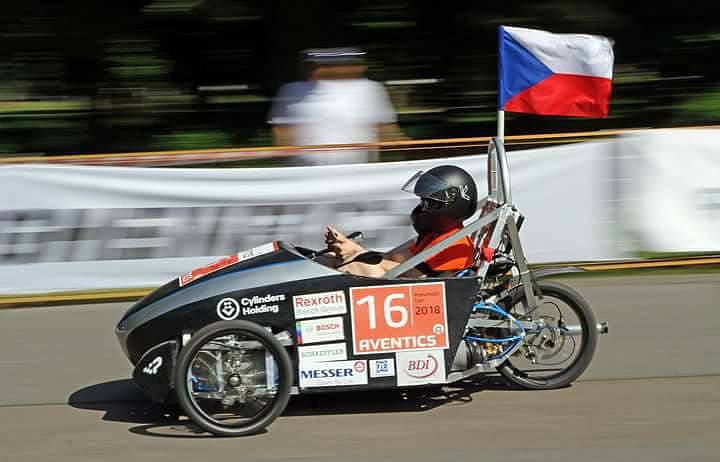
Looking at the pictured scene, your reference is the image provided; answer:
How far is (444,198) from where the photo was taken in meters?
6.12

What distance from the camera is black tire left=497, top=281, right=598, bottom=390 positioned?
6270 mm

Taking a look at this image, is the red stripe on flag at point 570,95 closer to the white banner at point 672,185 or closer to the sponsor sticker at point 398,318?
the sponsor sticker at point 398,318

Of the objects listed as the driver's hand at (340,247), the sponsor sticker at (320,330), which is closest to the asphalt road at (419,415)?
Result: the sponsor sticker at (320,330)

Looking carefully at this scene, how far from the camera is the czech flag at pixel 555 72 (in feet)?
21.3

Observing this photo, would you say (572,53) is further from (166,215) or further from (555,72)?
(166,215)

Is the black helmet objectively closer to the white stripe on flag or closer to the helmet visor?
the helmet visor

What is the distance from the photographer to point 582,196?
29.0ft

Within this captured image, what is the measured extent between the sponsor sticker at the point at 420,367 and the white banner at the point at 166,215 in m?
2.77

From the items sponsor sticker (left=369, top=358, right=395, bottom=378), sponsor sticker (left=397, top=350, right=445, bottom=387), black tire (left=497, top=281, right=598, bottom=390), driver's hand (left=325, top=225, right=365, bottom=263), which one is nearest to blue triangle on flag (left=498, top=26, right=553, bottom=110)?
black tire (left=497, top=281, right=598, bottom=390)

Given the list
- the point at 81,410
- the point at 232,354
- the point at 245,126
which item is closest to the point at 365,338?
the point at 232,354

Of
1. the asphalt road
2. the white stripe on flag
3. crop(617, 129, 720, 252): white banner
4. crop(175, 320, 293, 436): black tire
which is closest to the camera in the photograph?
the asphalt road

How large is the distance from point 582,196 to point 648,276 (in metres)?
0.87

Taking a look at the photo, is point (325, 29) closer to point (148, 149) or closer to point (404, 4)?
point (404, 4)

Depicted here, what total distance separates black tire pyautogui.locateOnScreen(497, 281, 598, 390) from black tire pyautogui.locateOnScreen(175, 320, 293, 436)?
136 cm
